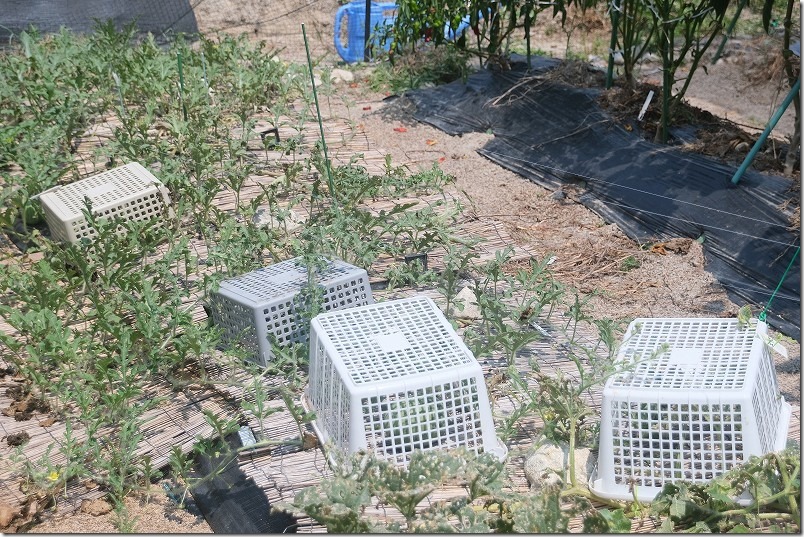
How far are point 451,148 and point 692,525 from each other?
3.85 meters

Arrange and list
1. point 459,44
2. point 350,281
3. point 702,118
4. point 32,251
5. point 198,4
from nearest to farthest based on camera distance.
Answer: point 350,281, point 32,251, point 702,118, point 459,44, point 198,4

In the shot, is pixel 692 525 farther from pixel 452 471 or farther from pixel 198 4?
pixel 198 4

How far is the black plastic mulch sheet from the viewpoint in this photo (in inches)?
166

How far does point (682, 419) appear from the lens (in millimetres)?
2463

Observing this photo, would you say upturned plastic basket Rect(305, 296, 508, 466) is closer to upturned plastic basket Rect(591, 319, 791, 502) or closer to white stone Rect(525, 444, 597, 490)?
white stone Rect(525, 444, 597, 490)

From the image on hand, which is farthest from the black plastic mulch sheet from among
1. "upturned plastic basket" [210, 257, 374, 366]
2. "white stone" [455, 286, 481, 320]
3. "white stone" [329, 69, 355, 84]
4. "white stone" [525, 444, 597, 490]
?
"upturned plastic basket" [210, 257, 374, 366]

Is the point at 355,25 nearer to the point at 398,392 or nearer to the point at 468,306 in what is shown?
the point at 468,306

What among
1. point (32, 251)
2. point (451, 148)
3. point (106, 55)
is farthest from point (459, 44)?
point (32, 251)

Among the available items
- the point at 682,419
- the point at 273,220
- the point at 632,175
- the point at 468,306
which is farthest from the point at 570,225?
the point at 682,419

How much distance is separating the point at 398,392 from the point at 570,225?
8.46 feet

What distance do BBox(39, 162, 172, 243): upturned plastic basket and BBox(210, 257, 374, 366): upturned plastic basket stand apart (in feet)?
3.18

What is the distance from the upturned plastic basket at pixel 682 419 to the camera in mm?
2432

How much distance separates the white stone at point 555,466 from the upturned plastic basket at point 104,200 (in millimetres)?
2262

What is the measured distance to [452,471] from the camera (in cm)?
225
